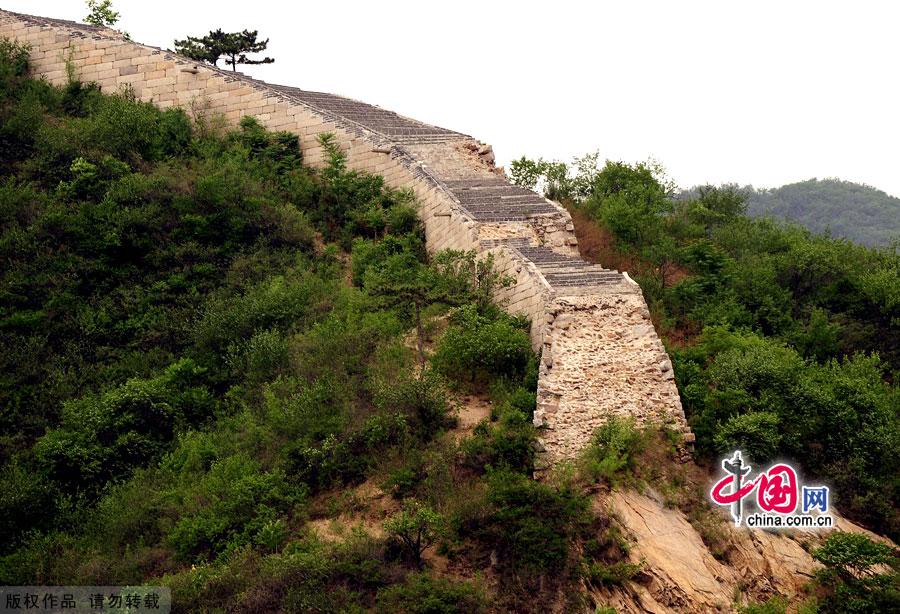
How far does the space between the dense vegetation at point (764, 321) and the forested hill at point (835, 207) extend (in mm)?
31756

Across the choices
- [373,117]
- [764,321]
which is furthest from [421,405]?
[373,117]

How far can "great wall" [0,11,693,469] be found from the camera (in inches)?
670

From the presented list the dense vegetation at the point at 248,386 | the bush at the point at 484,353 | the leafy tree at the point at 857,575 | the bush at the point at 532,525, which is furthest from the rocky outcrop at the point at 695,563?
the bush at the point at 484,353

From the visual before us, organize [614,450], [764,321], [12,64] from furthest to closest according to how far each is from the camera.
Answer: [12,64], [764,321], [614,450]

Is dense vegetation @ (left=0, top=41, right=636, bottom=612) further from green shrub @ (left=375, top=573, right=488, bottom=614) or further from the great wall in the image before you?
the great wall

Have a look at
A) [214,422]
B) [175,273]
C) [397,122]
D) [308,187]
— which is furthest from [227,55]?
[214,422]

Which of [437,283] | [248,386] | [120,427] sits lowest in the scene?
[120,427]

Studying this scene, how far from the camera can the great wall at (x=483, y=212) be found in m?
17.0

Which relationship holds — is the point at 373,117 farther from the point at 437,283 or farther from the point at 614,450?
the point at 614,450

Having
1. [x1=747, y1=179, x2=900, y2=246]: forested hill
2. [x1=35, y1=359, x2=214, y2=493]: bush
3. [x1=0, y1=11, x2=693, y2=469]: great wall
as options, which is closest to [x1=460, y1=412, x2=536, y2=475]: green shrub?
[x1=0, y1=11, x2=693, y2=469]: great wall

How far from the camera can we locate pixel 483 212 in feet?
70.3

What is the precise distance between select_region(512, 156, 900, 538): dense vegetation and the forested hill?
31.8 m

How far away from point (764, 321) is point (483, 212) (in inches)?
177

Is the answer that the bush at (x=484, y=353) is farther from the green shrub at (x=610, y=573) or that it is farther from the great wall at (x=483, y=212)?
the green shrub at (x=610, y=573)
